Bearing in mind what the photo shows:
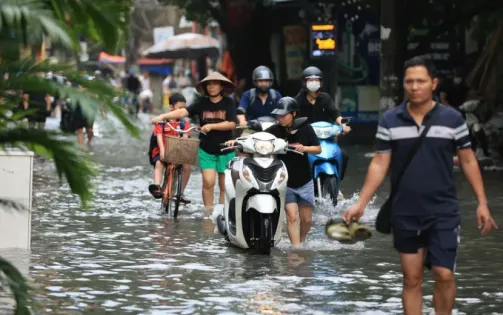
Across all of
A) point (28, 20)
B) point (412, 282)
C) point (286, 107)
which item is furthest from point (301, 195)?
point (28, 20)

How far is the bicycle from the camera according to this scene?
15312mm

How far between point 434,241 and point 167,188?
8446mm

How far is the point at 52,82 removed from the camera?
16.5ft

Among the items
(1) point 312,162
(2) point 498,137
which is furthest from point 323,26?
(1) point 312,162

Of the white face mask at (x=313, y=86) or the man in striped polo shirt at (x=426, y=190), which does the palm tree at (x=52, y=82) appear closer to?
the man in striped polo shirt at (x=426, y=190)

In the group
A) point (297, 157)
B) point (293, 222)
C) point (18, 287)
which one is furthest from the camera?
point (297, 157)

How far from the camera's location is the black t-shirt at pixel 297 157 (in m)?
12.5

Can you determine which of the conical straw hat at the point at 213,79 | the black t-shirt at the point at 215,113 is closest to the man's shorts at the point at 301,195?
the conical straw hat at the point at 213,79

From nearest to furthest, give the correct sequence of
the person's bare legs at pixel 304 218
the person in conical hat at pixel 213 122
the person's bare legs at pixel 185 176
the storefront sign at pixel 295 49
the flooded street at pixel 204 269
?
the flooded street at pixel 204 269
the person's bare legs at pixel 304 218
the person in conical hat at pixel 213 122
the person's bare legs at pixel 185 176
the storefront sign at pixel 295 49

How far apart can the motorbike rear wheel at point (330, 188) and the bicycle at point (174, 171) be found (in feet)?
5.88

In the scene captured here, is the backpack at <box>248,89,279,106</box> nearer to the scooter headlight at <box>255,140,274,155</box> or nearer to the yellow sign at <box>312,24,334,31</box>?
the scooter headlight at <box>255,140,274,155</box>

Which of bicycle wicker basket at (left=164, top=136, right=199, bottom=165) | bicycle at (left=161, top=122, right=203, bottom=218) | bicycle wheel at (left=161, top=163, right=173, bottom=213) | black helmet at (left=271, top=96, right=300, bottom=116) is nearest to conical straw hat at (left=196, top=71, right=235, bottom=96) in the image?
bicycle at (left=161, top=122, right=203, bottom=218)

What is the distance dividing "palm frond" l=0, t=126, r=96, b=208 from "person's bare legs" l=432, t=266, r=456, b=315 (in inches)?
121

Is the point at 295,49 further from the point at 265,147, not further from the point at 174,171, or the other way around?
the point at 265,147
